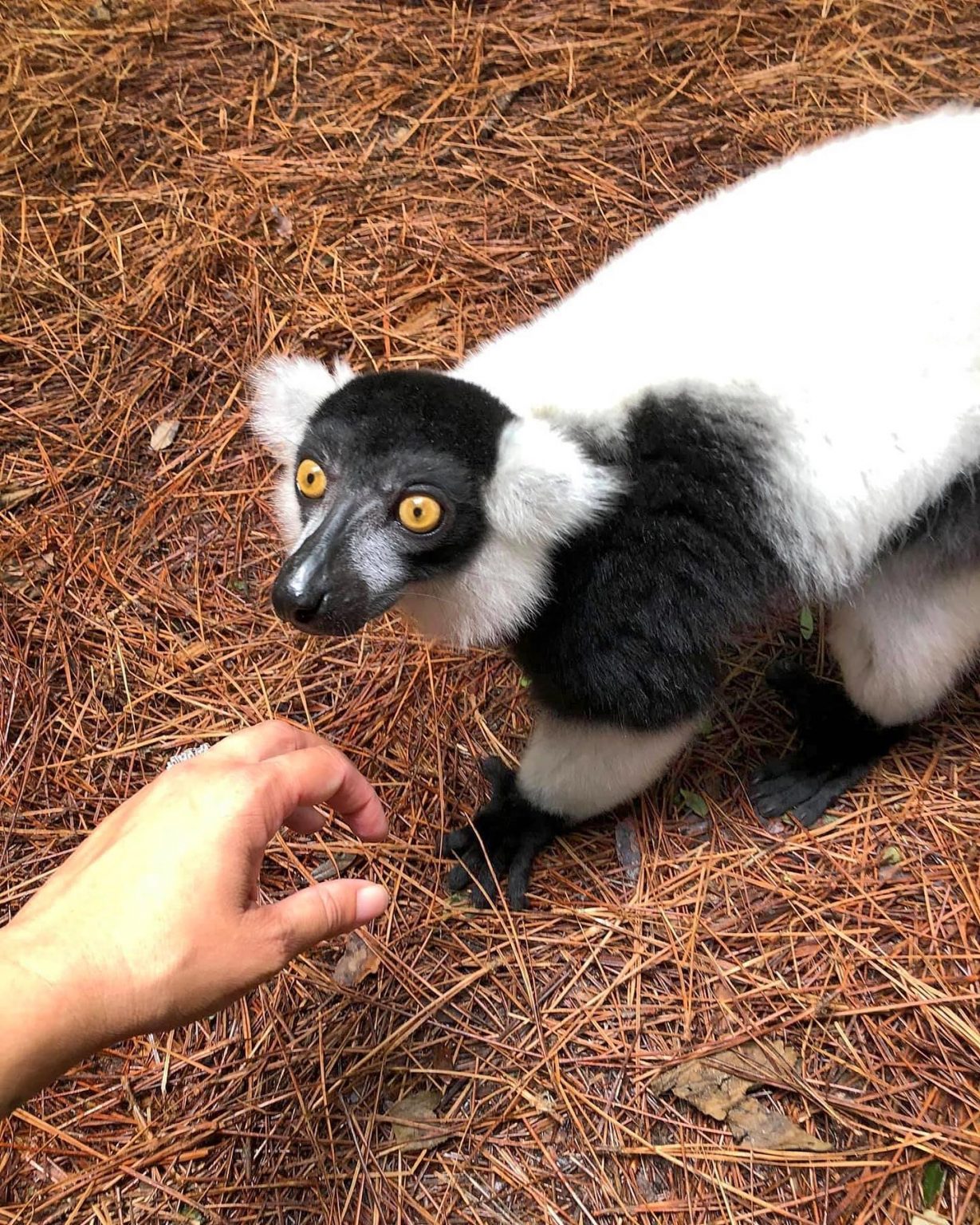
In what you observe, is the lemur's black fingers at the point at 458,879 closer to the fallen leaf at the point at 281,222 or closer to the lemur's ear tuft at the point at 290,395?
the lemur's ear tuft at the point at 290,395

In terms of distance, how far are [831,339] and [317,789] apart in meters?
1.63

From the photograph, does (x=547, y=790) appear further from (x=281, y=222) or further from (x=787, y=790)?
(x=281, y=222)

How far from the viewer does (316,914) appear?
1791mm

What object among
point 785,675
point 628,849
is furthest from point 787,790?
point 628,849

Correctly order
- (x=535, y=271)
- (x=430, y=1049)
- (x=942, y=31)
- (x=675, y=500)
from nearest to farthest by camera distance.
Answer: (x=675, y=500) → (x=430, y=1049) → (x=535, y=271) → (x=942, y=31)

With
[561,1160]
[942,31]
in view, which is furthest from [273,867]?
[942,31]

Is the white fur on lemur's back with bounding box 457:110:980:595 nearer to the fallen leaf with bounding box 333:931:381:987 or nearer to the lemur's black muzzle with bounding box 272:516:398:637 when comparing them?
the lemur's black muzzle with bounding box 272:516:398:637

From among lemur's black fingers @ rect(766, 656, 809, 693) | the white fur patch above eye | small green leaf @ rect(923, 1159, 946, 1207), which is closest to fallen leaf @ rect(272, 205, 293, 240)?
the white fur patch above eye

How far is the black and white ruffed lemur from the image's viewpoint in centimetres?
215

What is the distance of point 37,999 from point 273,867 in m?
1.49

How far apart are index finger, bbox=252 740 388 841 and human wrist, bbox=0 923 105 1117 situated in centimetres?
44

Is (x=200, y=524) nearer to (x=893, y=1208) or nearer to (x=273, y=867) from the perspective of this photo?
(x=273, y=867)

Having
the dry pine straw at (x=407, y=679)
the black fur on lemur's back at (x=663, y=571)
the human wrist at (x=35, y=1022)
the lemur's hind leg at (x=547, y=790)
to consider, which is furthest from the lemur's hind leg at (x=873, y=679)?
the human wrist at (x=35, y=1022)

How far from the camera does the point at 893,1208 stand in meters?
2.37
